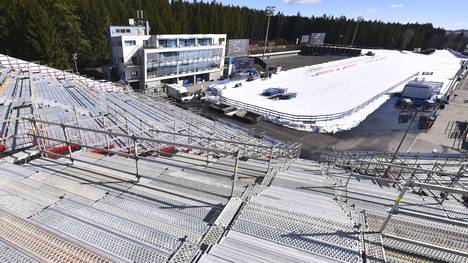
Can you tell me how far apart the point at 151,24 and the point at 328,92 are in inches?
1554

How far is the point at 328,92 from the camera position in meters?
39.4

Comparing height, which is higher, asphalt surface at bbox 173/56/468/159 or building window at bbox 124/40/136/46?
building window at bbox 124/40/136/46

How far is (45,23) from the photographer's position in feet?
98.8

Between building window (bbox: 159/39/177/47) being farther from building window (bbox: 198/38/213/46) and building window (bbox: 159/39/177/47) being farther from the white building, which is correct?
building window (bbox: 198/38/213/46)

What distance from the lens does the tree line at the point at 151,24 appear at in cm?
3053

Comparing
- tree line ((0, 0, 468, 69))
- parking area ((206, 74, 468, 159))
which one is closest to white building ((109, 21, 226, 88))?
tree line ((0, 0, 468, 69))

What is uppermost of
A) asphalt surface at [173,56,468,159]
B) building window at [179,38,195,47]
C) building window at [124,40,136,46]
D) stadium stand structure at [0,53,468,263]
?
building window at [179,38,195,47]

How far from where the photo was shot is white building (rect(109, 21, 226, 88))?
3353cm

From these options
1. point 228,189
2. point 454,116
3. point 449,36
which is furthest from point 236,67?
point 449,36

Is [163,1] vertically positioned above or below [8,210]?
above

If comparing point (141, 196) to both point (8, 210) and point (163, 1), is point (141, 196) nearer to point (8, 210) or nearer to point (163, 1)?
point (8, 210)

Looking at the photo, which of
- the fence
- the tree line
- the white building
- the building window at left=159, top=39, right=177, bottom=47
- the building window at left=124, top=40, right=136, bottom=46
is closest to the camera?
the fence

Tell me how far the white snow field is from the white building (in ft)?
25.2

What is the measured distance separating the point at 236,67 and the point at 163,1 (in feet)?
96.6
